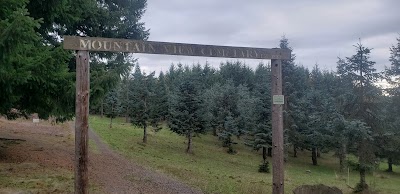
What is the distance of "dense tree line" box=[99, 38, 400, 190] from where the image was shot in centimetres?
2344

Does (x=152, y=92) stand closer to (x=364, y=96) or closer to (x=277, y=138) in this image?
(x=364, y=96)

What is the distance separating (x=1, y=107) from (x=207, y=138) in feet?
142

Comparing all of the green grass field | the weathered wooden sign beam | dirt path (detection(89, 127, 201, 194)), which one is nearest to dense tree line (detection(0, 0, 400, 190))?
the weathered wooden sign beam

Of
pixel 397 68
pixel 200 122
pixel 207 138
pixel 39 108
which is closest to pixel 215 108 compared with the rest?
pixel 207 138

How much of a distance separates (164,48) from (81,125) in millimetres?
2476

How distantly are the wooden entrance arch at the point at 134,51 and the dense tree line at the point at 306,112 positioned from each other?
1296 centimetres

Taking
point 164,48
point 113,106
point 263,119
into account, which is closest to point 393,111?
point 263,119

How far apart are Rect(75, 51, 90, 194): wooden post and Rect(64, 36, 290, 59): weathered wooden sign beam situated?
0.84 ft

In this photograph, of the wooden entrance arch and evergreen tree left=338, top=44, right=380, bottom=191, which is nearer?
the wooden entrance arch

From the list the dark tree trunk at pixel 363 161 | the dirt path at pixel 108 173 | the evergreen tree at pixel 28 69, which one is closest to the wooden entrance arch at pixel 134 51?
the evergreen tree at pixel 28 69

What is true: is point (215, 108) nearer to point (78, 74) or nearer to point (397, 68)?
point (397, 68)

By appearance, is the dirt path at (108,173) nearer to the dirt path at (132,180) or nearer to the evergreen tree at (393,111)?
the dirt path at (132,180)

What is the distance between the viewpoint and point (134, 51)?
8039 mm

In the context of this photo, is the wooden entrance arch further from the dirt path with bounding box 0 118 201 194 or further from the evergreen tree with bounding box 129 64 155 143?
the evergreen tree with bounding box 129 64 155 143
